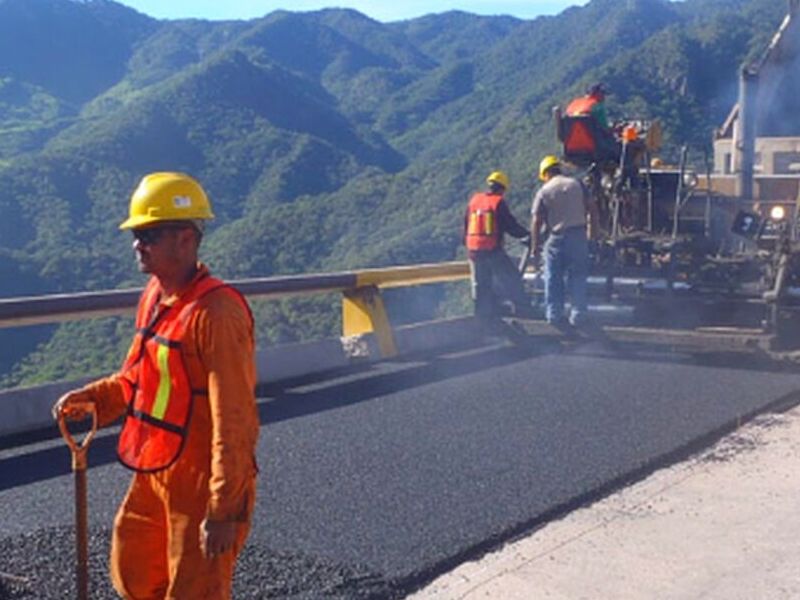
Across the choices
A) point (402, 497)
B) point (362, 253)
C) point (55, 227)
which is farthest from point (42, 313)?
point (55, 227)

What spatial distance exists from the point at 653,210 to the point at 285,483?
670 cm

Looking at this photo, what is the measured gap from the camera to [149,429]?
329cm

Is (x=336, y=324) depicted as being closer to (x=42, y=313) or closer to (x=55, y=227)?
(x=42, y=313)

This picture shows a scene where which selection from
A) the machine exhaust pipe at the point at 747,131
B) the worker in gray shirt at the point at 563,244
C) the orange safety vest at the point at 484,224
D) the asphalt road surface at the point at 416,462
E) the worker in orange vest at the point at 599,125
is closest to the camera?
the asphalt road surface at the point at 416,462

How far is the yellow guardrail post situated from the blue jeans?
4.82 ft

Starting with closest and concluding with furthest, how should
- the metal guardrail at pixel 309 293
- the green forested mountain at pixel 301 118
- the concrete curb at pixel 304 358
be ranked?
the concrete curb at pixel 304 358 → the metal guardrail at pixel 309 293 → the green forested mountain at pixel 301 118

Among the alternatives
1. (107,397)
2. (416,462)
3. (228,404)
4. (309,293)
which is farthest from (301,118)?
(228,404)

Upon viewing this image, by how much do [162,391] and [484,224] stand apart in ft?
25.3

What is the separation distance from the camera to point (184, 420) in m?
3.23

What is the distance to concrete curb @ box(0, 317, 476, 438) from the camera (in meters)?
7.18

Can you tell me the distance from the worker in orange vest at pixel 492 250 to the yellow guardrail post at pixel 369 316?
1.21 metres

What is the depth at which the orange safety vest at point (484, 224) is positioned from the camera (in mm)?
10767

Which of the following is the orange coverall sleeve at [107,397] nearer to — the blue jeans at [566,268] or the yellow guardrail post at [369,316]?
the yellow guardrail post at [369,316]

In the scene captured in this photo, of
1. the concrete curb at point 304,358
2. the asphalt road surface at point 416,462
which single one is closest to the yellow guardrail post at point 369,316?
the concrete curb at point 304,358
